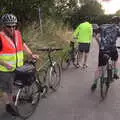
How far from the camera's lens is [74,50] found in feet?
42.0

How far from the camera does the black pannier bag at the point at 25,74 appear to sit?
20.3 feet

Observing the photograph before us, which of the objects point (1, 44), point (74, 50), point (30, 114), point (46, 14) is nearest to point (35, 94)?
point (30, 114)

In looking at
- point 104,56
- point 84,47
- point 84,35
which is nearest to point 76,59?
point 84,47

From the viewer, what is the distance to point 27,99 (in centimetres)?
Answer: 675

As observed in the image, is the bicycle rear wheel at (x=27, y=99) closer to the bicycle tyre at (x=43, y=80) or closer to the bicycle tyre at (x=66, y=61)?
the bicycle tyre at (x=43, y=80)

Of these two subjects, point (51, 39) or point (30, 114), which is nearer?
point (30, 114)

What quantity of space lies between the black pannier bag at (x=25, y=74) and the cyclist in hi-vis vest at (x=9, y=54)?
116 millimetres

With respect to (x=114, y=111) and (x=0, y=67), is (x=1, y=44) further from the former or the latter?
(x=114, y=111)

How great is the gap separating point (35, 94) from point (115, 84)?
3.21 meters

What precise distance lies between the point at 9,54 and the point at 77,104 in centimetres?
227

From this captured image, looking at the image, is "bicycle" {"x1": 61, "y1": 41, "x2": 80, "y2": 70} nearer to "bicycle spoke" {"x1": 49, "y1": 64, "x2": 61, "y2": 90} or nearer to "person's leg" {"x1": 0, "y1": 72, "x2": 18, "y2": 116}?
"bicycle spoke" {"x1": 49, "y1": 64, "x2": 61, "y2": 90}

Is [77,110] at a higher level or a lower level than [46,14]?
lower

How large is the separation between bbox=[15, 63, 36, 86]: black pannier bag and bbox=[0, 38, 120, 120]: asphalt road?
779mm

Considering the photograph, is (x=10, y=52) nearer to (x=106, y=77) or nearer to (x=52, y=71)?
(x=52, y=71)
